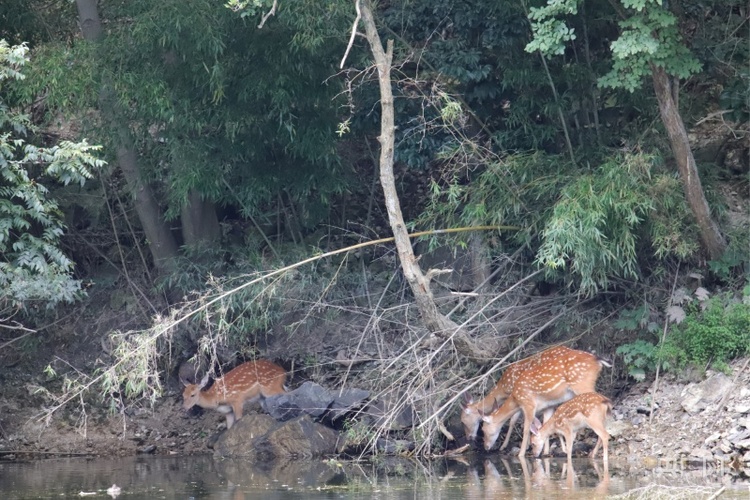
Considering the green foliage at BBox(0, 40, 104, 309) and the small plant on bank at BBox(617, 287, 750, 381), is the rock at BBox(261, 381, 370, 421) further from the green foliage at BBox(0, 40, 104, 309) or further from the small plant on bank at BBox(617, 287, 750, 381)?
the small plant on bank at BBox(617, 287, 750, 381)

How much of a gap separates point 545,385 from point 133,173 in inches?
228

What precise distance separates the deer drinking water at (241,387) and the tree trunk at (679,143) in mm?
5163

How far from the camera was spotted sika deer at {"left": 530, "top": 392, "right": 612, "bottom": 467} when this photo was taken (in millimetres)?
10789

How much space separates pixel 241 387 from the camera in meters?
12.9

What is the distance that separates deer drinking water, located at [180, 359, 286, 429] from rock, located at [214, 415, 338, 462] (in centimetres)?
59

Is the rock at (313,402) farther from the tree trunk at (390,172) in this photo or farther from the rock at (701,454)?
the rock at (701,454)

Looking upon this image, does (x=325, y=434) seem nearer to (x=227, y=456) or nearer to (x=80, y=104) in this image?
(x=227, y=456)

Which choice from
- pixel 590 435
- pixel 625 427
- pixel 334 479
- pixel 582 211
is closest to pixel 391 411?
pixel 334 479

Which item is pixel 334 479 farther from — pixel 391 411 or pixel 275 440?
pixel 275 440

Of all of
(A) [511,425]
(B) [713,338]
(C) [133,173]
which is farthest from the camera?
(C) [133,173]

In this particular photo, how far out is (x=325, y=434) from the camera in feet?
39.3

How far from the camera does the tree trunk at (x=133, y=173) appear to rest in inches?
500

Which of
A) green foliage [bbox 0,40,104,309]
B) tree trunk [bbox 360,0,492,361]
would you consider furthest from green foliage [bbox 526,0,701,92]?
green foliage [bbox 0,40,104,309]

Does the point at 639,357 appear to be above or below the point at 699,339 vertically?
below
